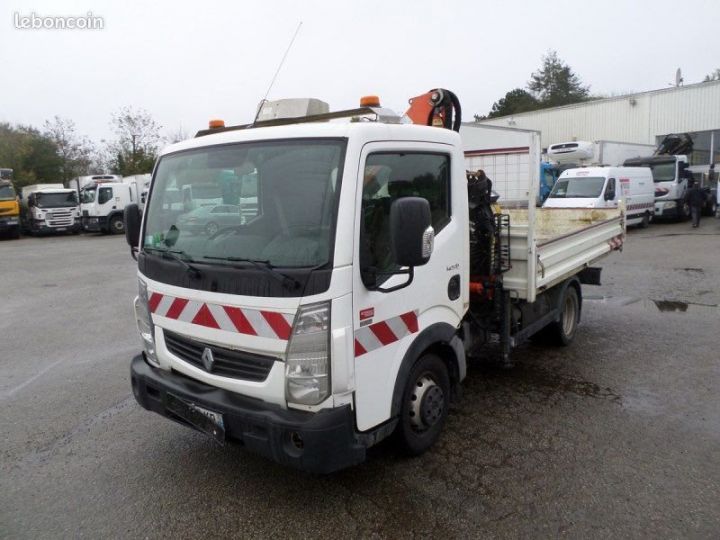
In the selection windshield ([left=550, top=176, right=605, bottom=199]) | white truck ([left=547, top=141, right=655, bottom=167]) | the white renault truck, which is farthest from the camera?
white truck ([left=547, top=141, right=655, bottom=167])

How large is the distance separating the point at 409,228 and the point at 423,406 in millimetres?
1390

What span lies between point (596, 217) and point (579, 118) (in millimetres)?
24787

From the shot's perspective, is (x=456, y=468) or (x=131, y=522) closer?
(x=131, y=522)

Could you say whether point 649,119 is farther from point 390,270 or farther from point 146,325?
point 146,325

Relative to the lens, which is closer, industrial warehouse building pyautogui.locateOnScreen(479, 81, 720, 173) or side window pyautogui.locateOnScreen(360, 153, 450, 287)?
side window pyautogui.locateOnScreen(360, 153, 450, 287)

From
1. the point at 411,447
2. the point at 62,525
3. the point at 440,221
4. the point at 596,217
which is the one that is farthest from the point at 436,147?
the point at 596,217

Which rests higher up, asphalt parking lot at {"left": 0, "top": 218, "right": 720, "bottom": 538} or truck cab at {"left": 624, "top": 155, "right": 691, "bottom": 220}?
truck cab at {"left": 624, "top": 155, "right": 691, "bottom": 220}

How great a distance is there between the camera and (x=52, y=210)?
25422 millimetres

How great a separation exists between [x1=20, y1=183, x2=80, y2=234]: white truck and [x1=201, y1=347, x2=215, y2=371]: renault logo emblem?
26.2 meters

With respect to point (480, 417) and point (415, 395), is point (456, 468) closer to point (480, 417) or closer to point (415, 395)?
point (415, 395)

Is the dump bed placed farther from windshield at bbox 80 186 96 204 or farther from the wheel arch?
windshield at bbox 80 186 96 204

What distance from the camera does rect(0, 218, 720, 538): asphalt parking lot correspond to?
10.0 feet

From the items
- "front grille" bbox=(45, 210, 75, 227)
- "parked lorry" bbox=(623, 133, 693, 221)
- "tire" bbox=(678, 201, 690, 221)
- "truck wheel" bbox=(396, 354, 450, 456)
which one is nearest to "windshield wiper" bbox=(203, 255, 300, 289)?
"truck wheel" bbox=(396, 354, 450, 456)

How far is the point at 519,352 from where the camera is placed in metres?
5.99
